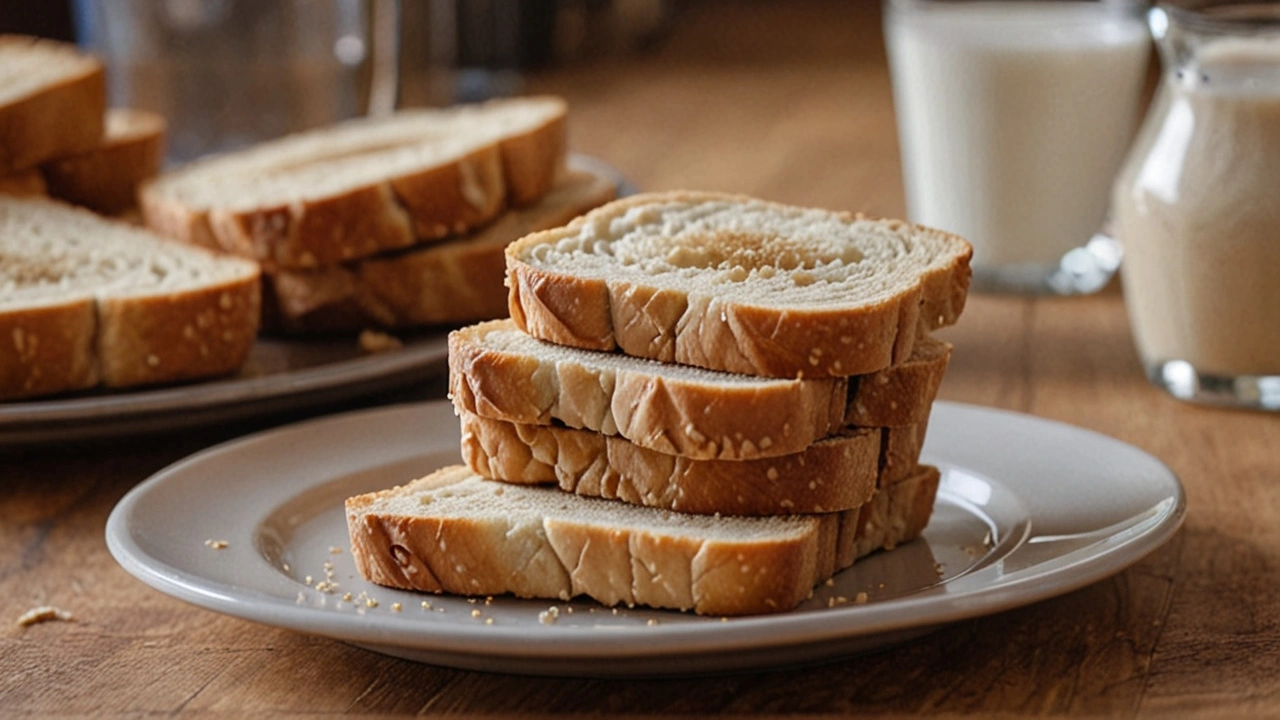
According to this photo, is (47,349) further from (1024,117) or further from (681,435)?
(1024,117)

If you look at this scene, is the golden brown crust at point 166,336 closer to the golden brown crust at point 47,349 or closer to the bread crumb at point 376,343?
the golden brown crust at point 47,349

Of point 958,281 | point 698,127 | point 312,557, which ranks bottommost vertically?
point 698,127

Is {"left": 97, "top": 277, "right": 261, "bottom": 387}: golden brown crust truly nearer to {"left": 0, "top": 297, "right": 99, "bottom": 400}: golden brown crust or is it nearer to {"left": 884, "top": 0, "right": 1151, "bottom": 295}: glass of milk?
{"left": 0, "top": 297, "right": 99, "bottom": 400}: golden brown crust

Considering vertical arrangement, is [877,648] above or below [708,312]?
below

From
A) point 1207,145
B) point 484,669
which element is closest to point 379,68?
point 1207,145

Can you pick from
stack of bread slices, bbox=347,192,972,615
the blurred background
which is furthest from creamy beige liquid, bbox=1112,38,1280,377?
the blurred background

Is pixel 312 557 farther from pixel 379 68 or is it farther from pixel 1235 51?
pixel 379 68
